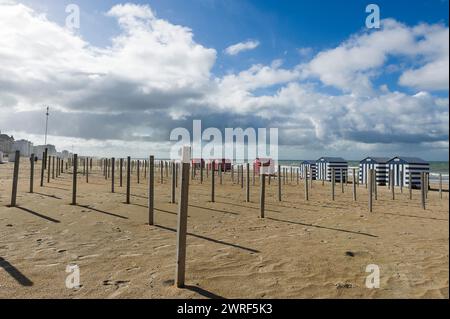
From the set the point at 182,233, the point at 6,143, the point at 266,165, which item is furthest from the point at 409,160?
the point at 6,143

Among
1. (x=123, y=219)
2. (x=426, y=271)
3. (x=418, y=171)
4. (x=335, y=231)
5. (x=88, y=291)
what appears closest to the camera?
(x=88, y=291)

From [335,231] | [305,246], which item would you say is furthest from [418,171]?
[305,246]

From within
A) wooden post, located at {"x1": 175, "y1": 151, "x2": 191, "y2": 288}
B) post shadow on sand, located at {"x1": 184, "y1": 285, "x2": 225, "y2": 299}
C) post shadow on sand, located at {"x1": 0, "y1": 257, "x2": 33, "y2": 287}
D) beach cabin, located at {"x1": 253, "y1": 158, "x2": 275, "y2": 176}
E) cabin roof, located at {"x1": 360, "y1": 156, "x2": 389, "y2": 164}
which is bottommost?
post shadow on sand, located at {"x1": 184, "y1": 285, "x2": 225, "y2": 299}

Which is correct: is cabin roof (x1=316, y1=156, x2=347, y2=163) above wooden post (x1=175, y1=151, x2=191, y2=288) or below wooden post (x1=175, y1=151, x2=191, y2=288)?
above

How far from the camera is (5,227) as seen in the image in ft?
25.7

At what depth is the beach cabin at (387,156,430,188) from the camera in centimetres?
2678

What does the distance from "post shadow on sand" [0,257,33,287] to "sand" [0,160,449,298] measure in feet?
0.05

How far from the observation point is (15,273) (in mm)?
4914

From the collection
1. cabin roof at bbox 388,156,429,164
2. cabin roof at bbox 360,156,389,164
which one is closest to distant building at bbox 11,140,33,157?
cabin roof at bbox 360,156,389,164

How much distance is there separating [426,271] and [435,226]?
17.2ft

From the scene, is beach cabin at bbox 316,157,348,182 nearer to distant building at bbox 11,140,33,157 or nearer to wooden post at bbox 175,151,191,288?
wooden post at bbox 175,151,191,288

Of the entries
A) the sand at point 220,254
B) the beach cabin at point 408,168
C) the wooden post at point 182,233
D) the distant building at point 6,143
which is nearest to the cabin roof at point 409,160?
the beach cabin at point 408,168
